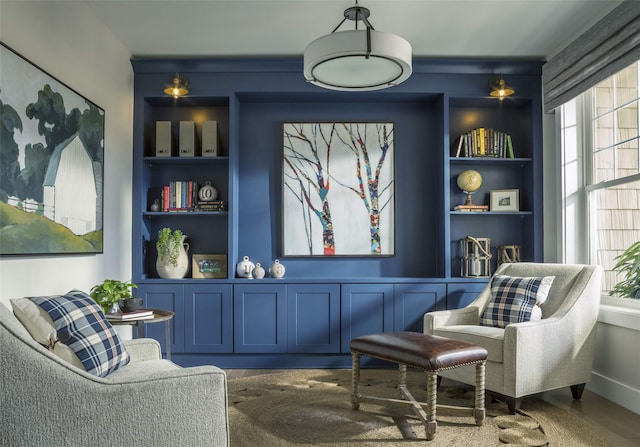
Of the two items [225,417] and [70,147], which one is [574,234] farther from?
[70,147]

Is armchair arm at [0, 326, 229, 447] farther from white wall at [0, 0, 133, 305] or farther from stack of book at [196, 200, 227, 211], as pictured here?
stack of book at [196, 200, 227, 211]

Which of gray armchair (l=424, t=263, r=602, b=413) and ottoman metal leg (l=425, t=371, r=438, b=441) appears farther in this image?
gray armchair (l=424, t=263, r=602, b=413)

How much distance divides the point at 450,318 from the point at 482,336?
46 centimetres

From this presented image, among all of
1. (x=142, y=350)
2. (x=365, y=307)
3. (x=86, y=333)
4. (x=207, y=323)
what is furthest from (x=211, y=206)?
(x=86, y=333)

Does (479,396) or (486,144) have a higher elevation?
(486,144)

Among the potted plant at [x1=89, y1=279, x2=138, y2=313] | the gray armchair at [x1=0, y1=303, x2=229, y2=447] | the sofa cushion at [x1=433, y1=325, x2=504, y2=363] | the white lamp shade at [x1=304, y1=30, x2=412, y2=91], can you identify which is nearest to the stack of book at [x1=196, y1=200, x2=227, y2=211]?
the potted plant at [x1=89, y1=279, x2=138, y2=313]

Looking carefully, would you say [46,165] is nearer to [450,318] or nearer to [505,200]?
[450,318]

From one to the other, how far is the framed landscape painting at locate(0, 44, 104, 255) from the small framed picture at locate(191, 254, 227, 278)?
3.31 feet

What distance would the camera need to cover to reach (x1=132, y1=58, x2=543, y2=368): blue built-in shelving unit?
14.0 feet

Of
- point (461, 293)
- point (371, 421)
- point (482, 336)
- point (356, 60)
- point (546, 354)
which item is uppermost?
point (356, 60)

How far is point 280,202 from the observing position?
4.68 meters

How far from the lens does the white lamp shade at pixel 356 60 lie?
8.15 feet

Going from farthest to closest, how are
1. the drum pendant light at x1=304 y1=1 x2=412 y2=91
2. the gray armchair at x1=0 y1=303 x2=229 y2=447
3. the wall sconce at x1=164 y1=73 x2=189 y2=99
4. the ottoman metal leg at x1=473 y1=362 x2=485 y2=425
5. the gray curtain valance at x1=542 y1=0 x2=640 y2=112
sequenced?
the wall sconce at x1=164 y1=73 x2=189 y2=99 → the gray curtain valance at x1=542 y1=0 x2=640 y2=112 → the ottoman metal leg at x1=473 y1=362 x2=485 y2=425 → the drum pendant light at x1=304 y1=1 x2=412 y2=91 → the gray armchair at x1=0 y1=303 x2=229 y2=447

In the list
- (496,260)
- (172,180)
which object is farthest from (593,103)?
(172,180)
